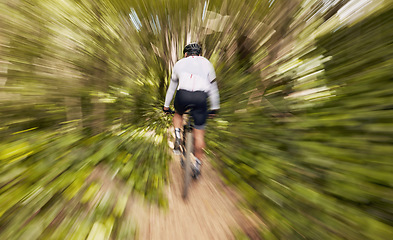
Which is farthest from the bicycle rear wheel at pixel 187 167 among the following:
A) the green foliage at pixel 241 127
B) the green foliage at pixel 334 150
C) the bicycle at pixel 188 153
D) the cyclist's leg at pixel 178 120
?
the green foliage at pixel 334 150

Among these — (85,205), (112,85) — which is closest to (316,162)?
Result: (85,205)

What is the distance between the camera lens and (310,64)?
1.73m

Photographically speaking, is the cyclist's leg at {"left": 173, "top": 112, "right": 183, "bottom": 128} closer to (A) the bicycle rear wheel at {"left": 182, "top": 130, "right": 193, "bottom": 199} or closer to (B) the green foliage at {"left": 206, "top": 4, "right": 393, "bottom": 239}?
(A) the bicycle rear wheel at {"left": 182, "top": 130, "right": 193, "bottom": 199}

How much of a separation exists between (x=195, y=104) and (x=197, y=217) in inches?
49.2

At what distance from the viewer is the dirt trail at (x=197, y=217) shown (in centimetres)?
139

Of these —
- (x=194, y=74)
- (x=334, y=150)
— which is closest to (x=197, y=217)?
(x=334, y=150)

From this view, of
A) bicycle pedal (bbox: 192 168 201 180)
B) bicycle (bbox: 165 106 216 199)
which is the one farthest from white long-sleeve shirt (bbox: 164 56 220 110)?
bicycle pedal (bbox: 192 168 201 180)

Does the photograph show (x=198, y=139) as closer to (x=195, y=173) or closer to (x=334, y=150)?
(x=195, y=173)

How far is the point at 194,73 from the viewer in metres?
1.83

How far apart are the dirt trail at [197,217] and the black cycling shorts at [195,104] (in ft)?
2.81

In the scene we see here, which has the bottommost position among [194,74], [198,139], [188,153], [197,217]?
[197,217]

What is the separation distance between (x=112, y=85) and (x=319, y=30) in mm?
2871

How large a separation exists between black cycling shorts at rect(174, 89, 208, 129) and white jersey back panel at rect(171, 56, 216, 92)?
0.21 ft

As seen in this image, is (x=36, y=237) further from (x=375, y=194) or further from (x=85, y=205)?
(x=375, y=194)
